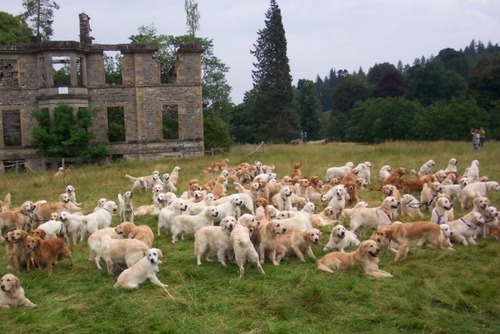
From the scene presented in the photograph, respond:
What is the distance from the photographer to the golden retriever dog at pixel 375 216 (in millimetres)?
11695

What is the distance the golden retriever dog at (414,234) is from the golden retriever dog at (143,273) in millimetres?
4168

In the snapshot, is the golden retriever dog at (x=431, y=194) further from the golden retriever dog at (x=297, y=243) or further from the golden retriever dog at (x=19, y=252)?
the golden retriever dog at (x=19, y=252)

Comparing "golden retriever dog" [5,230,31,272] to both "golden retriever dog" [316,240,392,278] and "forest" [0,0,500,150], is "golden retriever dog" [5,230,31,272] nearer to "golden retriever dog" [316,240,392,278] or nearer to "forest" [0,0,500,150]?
"golden retriever dog" [316,240,392,278]

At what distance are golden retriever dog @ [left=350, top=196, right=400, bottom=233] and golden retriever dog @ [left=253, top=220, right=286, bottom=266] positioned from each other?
2.46 meters

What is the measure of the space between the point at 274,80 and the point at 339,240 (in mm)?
44620

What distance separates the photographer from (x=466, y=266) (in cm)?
921

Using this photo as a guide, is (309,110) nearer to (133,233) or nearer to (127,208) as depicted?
(127,208)

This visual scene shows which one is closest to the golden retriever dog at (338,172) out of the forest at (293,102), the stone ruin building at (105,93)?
the stone ruin building at (105,93)

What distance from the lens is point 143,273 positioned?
8992 millimetres

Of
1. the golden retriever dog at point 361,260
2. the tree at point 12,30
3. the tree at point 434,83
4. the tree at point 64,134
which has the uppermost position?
the tree at point 12,30

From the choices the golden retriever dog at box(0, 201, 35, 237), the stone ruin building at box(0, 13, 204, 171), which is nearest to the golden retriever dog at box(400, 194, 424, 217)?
the golden retriever dog at box(0, 201, 35, 237)

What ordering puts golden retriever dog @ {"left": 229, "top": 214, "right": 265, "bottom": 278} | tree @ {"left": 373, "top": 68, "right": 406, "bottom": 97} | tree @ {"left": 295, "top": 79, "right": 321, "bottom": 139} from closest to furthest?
1. golden retriever dog @ {"left": 229, "top": 214, "right": 265, "bottom": 278}
2. tree @ {"left": 295, "top": 79, "right": 321, "bottom": 139}
3. tree @ {"left": 373, "top": 68, "right": 406, "bottom": 97}

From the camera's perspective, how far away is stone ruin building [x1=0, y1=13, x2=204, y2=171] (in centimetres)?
3466

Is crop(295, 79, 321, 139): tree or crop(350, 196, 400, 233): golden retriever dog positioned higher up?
crop(295, 79, 321, 139): tree
